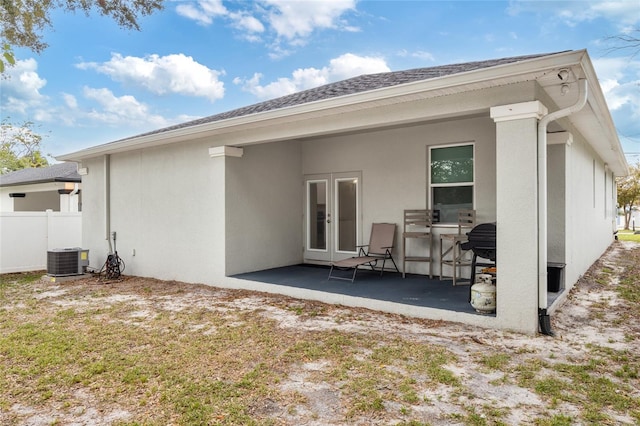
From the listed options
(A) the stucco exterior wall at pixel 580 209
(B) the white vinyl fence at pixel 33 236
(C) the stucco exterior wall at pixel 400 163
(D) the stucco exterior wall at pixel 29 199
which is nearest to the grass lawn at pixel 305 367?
(A) the stucco exterior wall at pixel 580 209

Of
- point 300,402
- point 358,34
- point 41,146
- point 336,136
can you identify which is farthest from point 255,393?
point 41,146

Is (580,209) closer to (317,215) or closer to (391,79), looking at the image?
(391,79)

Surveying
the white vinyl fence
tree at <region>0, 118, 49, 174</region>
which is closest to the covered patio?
the white vinyl fence

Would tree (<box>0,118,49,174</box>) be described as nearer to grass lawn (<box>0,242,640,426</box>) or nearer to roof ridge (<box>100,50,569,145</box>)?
roof ridge (<box>100,50,569,145</box>)

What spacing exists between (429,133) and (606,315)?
3765 millimetres

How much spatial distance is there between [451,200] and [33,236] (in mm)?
9654

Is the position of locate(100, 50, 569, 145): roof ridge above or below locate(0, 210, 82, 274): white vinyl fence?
above

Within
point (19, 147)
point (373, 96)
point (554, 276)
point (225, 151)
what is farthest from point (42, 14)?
point (19, 147)

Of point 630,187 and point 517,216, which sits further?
point 630,187

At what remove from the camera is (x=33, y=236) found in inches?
391

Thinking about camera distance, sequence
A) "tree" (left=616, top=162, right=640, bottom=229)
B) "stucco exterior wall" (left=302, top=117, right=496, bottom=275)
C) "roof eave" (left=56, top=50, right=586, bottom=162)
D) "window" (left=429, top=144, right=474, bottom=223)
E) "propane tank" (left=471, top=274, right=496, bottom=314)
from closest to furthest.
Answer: "roof eave" (left=56, top=50, right=586, bottom=162)
"propane tank" (left=471, top=274, right=496, bottom=314)
"stucco exterior wall" (left=302, top=117, right=496, bottom=275)
"window" (left=429, top=144, right=474, bottom=223)
"tree" (left=616, top=162, right=640, bottom=229)

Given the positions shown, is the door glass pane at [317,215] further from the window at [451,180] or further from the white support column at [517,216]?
the white support column at [517,216]

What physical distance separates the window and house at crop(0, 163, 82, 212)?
11.0 meters

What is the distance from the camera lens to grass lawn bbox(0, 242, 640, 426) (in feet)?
8.99
